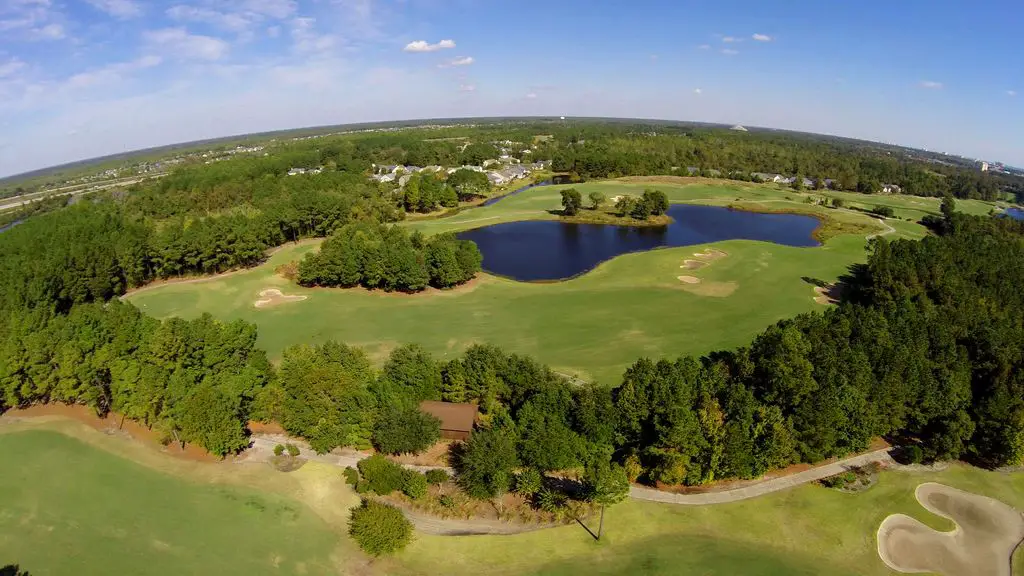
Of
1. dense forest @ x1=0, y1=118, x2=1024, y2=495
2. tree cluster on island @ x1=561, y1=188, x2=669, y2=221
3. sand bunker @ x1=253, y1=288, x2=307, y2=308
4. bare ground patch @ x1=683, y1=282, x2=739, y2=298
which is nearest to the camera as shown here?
dense forest @ x1=0, y1=118, x2=1024, y2=495

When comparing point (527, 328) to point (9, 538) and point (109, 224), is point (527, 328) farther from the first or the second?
point (109, 224)

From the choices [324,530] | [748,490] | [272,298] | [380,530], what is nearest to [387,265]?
[272,298]

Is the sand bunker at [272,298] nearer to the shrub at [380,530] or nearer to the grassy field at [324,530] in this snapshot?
the grassy field at [324,530]

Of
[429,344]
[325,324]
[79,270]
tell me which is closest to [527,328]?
[429,344]

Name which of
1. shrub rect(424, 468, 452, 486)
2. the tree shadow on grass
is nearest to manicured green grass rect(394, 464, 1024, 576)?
the tree shadow on grass

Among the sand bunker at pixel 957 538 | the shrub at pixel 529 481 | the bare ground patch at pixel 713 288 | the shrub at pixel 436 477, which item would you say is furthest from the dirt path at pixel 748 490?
the bare ground patch at pixel 713 288

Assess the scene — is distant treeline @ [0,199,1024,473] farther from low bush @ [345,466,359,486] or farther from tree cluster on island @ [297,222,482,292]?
tree cluster on island @ [297,222,482,292]
